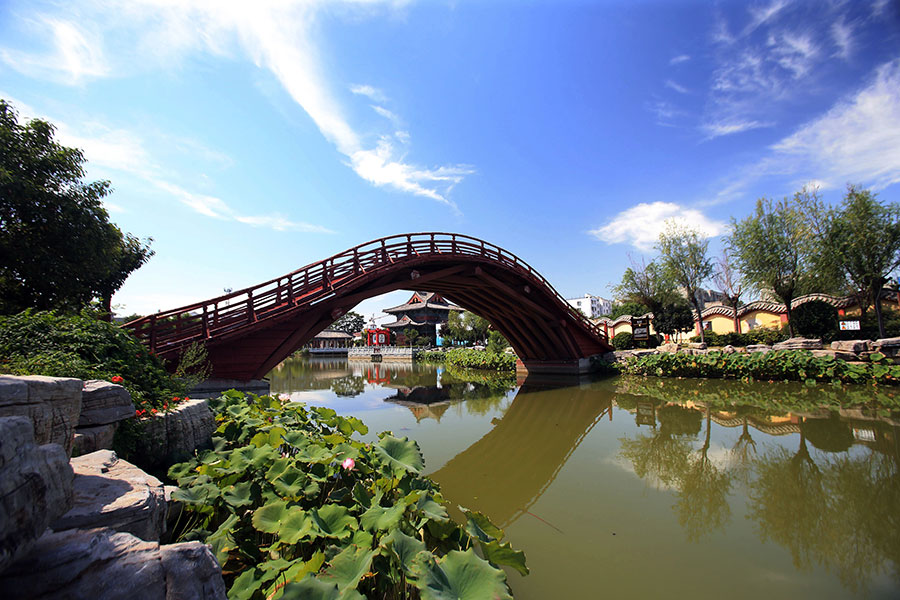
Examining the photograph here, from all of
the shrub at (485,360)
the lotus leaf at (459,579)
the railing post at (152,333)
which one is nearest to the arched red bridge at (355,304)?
the railing post at (152,333)

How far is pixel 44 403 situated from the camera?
6.45ft

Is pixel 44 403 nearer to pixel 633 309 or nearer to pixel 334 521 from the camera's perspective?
pixel 334 521

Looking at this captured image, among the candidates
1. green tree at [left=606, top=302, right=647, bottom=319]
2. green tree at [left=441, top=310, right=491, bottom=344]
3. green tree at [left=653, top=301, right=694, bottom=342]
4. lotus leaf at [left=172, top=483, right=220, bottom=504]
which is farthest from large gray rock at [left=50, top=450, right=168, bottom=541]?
green tree at [left=441, top=310, right=491, bottom=344]

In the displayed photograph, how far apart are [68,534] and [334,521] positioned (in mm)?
1368

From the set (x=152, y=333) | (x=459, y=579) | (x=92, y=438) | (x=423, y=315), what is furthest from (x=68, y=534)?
(x=423, y=315)

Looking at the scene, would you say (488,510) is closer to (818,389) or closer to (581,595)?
(581,595)

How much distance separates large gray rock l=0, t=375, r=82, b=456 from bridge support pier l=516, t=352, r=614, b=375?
17597mm

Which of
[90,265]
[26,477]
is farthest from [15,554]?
[90,265]

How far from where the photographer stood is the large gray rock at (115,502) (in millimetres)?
1670

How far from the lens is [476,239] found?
13273 mm

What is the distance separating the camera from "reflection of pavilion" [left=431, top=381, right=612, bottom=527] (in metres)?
4.52

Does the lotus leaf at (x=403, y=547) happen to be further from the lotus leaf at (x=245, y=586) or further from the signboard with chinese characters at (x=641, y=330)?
the signboard with chinese characters at (x=641, y=330)

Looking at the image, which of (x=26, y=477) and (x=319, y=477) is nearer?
(x=26, y=477)

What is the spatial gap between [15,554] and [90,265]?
11133 mm
